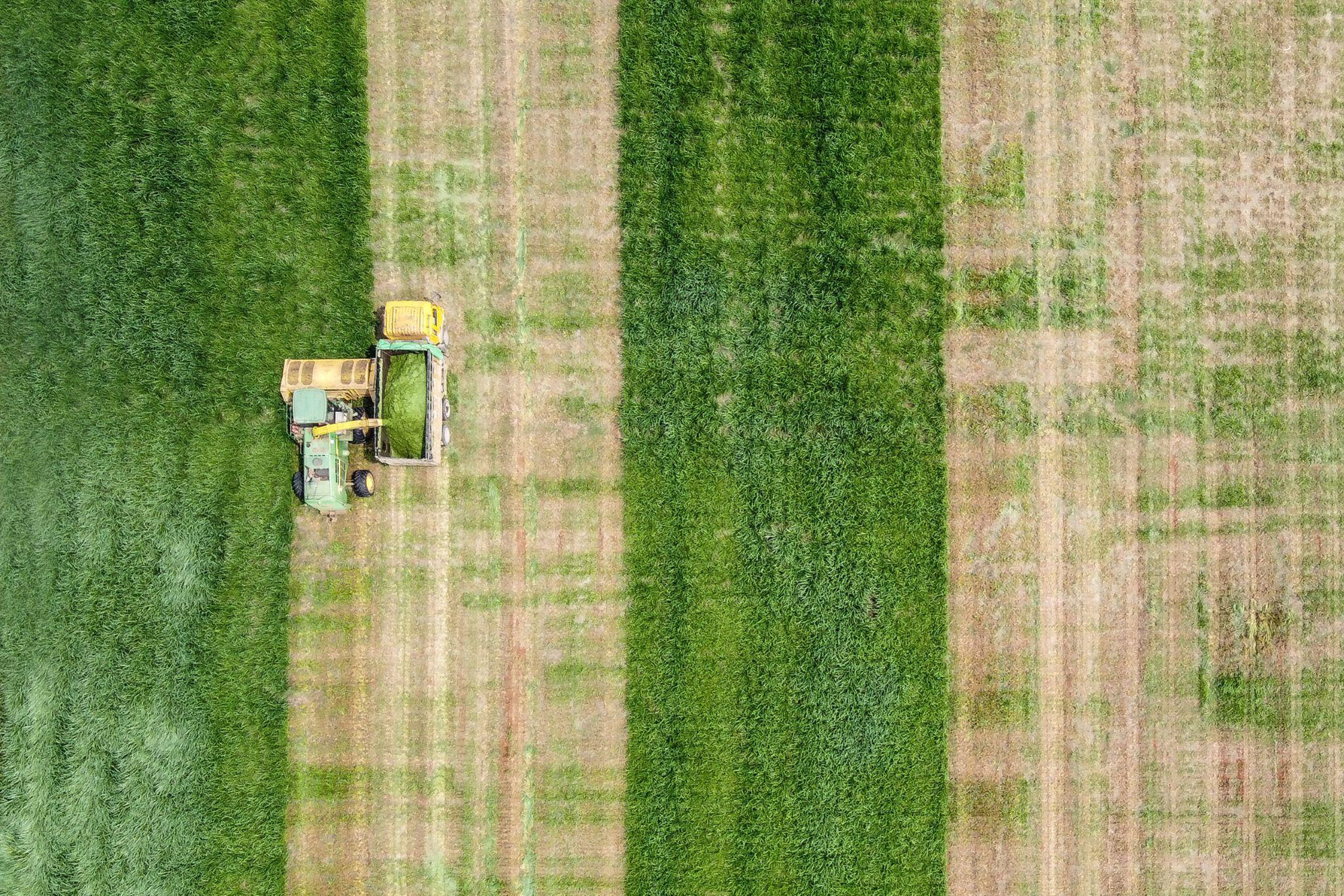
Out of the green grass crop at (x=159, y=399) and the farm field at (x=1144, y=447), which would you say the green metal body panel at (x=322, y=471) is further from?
the farm field at (x=1144, y=447)

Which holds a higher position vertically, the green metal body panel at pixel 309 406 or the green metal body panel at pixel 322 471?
the green metal body panel at pixel 309 406

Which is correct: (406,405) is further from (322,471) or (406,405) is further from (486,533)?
(486,533)

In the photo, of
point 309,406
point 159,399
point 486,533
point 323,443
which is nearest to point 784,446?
point 486,533

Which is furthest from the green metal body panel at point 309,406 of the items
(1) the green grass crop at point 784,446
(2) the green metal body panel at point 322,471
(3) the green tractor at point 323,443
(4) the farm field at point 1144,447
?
(4) the farm field at point 1144,447

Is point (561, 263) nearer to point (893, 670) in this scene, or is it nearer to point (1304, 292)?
point (893, 670)

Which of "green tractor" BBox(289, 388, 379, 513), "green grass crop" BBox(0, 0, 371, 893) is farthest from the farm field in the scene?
"green grass crop" BBox(0, 0, 371, 893)

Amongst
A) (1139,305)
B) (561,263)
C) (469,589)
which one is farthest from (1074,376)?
(469,589)

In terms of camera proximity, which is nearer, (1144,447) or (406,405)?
(406,405)
